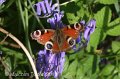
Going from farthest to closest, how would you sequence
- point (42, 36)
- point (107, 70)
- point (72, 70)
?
point (107, 70), point (72, 70), point (42, 36)

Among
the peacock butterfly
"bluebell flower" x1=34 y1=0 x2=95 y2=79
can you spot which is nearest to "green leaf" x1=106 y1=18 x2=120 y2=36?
"bluebell flower" x1=34 y1=0 x2=95 y2=79

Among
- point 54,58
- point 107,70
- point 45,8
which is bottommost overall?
point 107,70

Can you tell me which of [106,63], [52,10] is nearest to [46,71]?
[52,10]

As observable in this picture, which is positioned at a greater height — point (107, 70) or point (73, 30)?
point (73, 30)

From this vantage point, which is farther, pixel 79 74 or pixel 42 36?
pixel 79 74

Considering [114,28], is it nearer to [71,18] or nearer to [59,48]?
[71,18]

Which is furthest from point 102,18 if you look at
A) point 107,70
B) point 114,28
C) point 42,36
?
point 42,36

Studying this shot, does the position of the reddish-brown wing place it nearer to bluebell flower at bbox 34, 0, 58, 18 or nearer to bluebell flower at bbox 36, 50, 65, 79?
bluebell flower at bbox 36, 50, 65, 79
